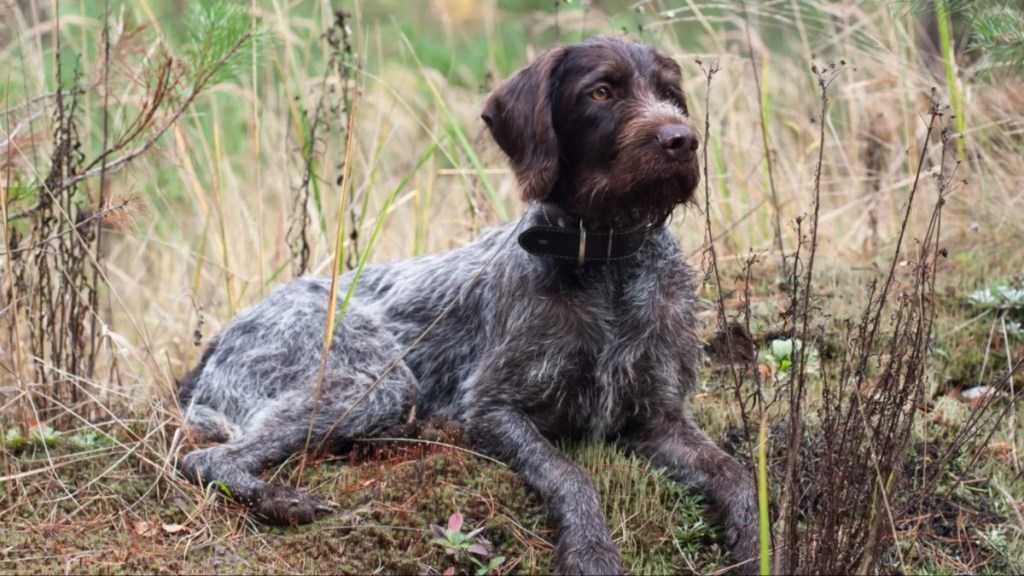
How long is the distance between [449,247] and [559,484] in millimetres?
3005

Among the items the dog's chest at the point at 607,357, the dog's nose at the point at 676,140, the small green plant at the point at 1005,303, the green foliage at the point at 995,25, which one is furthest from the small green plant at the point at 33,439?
the small green plant at the point at 1005,303

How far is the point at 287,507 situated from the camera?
13.2ft

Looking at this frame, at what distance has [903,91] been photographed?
6.64m

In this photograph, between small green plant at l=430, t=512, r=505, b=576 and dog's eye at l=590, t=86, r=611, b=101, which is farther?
dog's eye at l=590, t=86, r=611, b=101

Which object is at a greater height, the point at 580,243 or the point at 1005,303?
the point at 580,243

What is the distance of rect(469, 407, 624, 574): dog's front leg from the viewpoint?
3.74m

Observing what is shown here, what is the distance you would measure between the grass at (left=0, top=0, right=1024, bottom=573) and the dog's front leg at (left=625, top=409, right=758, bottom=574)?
8 centimetres

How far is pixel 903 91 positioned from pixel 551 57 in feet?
9.84

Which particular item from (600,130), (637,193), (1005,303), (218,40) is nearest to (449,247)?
(218,40)

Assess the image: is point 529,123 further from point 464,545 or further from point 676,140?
point 464,545

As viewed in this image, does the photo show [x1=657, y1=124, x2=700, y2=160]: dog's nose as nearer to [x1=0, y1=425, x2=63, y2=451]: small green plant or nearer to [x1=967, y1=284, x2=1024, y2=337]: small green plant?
[x1=967, y1=284, x2=1024, y2=337]: small green plant

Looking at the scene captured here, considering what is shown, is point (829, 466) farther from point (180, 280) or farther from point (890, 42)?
point (180, 280)

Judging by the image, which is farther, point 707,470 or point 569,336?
point 569,336

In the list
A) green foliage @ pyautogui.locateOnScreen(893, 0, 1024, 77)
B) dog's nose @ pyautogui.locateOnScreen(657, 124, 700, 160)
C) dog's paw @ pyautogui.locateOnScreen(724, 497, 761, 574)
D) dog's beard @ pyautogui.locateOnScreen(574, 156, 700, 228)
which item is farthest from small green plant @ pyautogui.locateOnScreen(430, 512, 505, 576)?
green foliage @ pyautogui.locateOnScreen(893, 0, 1024, 77)
